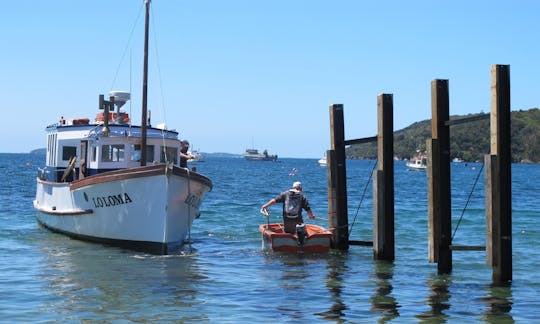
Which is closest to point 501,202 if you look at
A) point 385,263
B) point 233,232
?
point 385,263

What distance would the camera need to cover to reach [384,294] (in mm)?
15375

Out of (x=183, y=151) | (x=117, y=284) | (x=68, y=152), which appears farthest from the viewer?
(x=68, y=152)

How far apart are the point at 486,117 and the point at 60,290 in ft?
27.7

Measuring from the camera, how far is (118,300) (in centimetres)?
1441

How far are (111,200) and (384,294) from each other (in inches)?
331

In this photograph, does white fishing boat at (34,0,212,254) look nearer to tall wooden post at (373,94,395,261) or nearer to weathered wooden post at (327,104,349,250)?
weathered wooden post at (327,104,349,250)

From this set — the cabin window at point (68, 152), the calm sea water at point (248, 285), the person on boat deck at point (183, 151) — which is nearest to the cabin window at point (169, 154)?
the person on boat deck at point (183, 151)

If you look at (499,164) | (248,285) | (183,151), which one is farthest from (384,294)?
(183,151)

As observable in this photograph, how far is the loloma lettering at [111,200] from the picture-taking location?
67.7 ft

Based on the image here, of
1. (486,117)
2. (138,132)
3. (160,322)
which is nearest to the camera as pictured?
(160,322)

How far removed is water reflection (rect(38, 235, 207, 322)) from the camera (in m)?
13.5

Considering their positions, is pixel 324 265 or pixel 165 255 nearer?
pixel 324 265

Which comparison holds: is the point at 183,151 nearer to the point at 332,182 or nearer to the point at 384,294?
the point at 332,182

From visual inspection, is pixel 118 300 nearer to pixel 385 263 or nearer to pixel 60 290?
pixel 60 290
